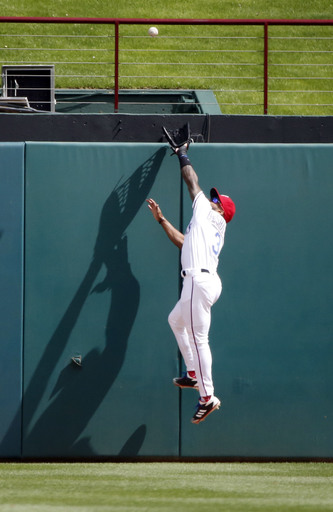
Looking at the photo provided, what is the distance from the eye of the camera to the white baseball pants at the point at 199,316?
607 centimetres

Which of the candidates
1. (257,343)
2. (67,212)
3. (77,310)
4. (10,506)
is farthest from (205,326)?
(10,506)

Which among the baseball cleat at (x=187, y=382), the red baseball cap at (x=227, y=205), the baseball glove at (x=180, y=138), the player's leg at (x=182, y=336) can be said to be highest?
the baseball glove at (x=180, y=138)

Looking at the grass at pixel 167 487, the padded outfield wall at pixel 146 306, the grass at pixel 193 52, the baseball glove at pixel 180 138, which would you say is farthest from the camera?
the grass at pixel 193 52

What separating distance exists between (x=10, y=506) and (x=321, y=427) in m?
3.06

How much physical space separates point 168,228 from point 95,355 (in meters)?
1.35

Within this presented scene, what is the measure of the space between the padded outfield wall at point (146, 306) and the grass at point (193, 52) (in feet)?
26.8

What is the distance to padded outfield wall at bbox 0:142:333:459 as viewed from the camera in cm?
661

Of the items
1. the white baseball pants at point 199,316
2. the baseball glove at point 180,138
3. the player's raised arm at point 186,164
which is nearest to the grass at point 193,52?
the baseball glove at point 180,138

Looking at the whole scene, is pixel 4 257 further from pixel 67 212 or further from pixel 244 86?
pixel 244 86

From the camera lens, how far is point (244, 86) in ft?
53.1

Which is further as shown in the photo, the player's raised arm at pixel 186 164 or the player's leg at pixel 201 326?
the player's raised arm at pixel 186 164

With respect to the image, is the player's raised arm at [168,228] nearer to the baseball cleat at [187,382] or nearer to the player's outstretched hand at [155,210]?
the player's outstretched hand at [155,210]

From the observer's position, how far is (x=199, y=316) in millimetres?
6078

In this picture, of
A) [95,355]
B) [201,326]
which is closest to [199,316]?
[201,326]
